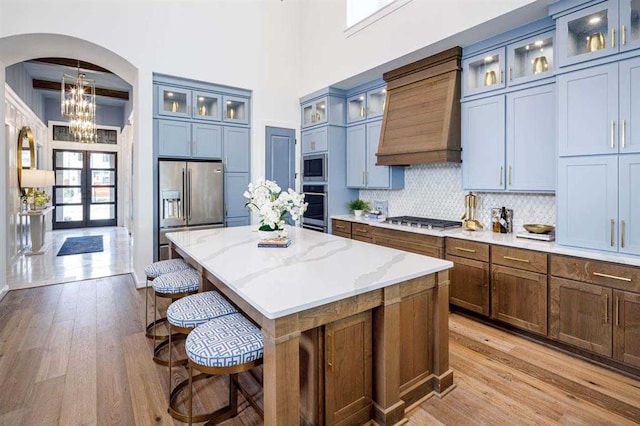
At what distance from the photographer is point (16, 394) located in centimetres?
219

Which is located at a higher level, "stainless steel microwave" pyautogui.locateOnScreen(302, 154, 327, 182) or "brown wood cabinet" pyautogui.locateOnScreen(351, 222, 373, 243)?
"stainless steel microwave" pyautogui.locateOnScreen(302, 154, 327, 182)

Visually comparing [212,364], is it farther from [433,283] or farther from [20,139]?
[20,139]

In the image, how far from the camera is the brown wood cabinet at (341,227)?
5023mm

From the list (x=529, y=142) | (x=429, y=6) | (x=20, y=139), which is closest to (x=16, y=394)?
(x=529, y=142)

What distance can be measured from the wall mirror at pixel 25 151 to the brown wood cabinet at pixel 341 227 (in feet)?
18.3

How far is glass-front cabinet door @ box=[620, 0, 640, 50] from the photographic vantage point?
7.94 ft

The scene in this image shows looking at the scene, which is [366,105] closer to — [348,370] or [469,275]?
[469,275]

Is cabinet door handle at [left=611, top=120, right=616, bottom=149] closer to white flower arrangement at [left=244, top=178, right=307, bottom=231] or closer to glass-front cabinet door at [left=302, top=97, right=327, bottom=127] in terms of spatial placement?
white flower arrangement at [left=244, top=178, right=307, bottom=231]

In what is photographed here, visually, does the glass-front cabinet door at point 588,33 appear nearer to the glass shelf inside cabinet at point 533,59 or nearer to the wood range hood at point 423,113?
the glass shelf inside cabinet at point 533,59

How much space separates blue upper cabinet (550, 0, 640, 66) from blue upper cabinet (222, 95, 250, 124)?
415cm

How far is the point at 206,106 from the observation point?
5207 millimetres

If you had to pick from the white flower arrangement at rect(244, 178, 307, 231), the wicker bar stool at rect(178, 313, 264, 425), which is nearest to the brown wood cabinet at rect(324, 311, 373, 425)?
the wicker bar stool at rect(178, 313, 264, 425)

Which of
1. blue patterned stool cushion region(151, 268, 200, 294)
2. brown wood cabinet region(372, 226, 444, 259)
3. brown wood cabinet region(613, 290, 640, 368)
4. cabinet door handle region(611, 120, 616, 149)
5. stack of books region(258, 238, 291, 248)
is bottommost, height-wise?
brown wood cabinet region(613, 290, 640, 368)

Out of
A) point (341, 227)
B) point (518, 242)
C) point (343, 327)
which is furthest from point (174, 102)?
point (518, 242)
